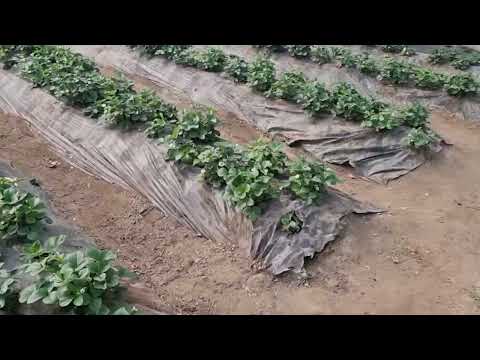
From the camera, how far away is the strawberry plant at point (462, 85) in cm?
822

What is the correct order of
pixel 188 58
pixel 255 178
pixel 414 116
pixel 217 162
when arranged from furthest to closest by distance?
pixel 188 58
pixel 414 116
pixel 217 162
pixel 255 178

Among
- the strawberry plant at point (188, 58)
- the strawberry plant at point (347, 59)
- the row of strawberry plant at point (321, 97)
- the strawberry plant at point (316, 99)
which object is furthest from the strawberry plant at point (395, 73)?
the strawberry plant at point (188, 58)

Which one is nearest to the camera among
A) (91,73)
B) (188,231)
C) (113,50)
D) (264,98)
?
(188,231)

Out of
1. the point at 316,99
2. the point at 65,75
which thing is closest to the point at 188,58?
the point at 65,75

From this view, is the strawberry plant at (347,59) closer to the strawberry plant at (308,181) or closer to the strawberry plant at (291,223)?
the strawberry plant at (308,181)

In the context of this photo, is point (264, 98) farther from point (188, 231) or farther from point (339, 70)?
point (188, 231)

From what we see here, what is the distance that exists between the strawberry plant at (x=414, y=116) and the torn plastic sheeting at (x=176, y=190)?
2276 mm

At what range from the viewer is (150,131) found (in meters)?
5.90

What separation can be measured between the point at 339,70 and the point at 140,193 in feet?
18.3

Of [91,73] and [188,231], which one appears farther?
[91,73]

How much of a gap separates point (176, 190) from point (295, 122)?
307 centimetres

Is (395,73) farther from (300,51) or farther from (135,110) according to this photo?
(135,110)

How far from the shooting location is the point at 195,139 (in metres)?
5.71

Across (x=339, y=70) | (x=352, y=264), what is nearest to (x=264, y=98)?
(x=339, y=70)
